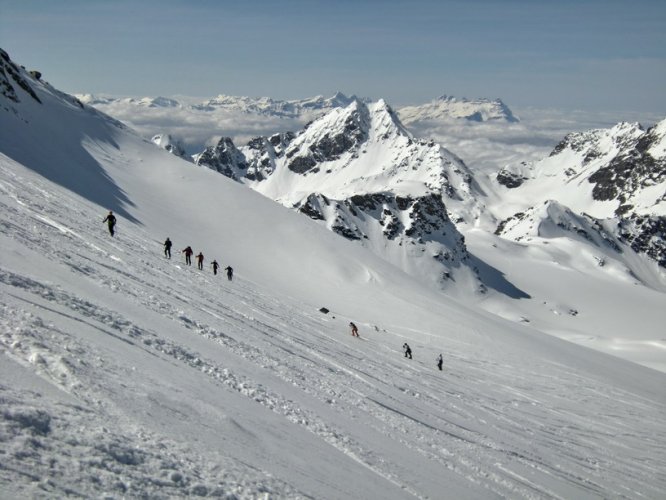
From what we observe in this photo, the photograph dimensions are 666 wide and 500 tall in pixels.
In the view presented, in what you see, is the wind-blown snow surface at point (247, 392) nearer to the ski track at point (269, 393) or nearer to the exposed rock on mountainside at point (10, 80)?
the ski track at point (269, 393)

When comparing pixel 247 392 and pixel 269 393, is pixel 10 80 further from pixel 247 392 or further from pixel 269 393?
pixel 247 392

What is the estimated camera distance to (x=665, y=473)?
25766 mm

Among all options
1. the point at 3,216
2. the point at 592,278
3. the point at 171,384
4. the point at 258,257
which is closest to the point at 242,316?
the point at 3,216

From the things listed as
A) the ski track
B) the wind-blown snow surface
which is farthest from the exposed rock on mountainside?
the ski track

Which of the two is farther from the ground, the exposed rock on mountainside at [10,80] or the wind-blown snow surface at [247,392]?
the exposed rock on mountainside at [10,80]

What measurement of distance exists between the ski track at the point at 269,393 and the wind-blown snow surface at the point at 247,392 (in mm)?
64

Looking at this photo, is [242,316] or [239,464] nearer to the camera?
[239,464]

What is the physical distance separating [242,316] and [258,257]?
33.1m

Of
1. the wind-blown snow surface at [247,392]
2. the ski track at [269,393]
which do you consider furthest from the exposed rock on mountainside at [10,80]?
the ski track at [269,393]

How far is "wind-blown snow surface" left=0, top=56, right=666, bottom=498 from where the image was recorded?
336 inches

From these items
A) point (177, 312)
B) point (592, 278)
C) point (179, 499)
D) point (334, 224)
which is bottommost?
point (179, 499)

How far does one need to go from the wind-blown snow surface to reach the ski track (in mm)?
64

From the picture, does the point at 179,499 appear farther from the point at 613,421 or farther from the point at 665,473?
the point at 613,421

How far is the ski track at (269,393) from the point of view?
27.6ft
